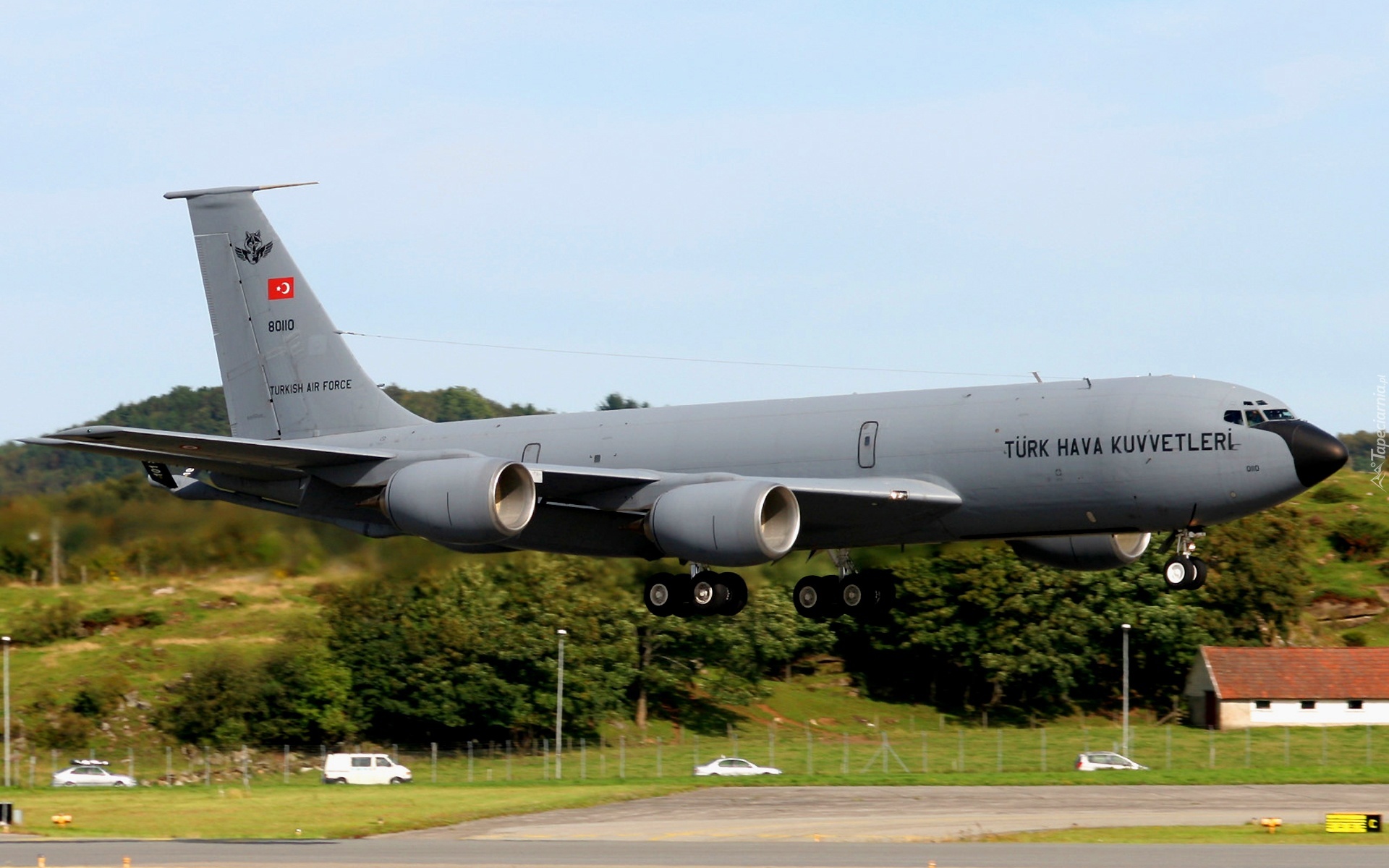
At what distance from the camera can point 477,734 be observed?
75.4 meters

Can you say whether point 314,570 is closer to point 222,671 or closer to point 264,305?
point 264,305

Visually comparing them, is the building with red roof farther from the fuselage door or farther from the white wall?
the fuselage door

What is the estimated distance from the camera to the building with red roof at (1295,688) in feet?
261

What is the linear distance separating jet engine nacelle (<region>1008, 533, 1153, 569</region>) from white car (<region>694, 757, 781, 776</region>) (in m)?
23.7

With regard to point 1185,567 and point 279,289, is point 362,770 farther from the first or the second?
point 1185,567

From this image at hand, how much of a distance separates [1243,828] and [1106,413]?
11.7 metres

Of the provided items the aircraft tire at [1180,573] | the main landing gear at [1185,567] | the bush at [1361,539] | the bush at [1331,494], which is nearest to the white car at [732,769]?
the main landing gear at [1185,567]

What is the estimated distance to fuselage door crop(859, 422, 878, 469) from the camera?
33562mm

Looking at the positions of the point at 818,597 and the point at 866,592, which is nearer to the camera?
the point at 866,592

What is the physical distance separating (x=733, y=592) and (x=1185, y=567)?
8747 millimetres

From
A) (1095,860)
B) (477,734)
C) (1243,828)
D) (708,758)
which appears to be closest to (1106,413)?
(1095,860)

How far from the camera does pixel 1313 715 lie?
7956 centimetres

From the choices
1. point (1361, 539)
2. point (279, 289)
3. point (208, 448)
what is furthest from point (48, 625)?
point (1361, 539)

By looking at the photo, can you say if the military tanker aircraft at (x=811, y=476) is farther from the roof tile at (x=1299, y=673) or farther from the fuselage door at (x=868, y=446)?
the roof tile at (x=1299, y=673)
